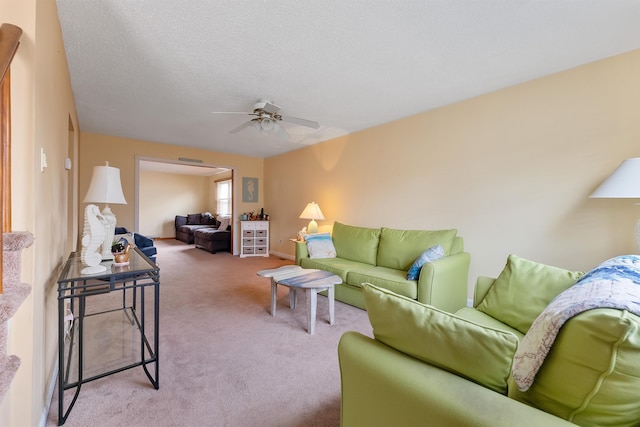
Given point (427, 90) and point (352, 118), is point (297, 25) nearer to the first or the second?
point (427, 90)

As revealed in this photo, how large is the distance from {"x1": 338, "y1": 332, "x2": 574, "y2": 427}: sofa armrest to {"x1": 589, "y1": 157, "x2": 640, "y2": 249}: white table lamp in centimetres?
200

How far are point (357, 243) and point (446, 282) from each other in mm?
1317

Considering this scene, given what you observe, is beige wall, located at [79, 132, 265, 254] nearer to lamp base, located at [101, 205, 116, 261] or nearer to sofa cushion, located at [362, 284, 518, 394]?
lamp base, located at [101, 205, 116, 261]

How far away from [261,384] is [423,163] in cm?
306

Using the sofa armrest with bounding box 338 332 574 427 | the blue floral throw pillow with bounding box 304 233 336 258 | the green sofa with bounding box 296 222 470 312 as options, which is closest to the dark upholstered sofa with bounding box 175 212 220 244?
the blue floral throw pillow with bounding box 304 233 336 258

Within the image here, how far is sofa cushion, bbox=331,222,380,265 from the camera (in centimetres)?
357

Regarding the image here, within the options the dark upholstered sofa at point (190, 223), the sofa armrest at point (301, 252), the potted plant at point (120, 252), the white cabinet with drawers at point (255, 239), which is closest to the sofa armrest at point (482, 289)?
the sofa armrest at point (301, 252)

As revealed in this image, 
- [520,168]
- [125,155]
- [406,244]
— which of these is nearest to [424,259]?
[406,244]

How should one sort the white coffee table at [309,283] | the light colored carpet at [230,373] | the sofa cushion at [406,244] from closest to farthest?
the light colored carpet at [230,373]
the white coffee table at [309,283]
the sofa cushion at [406,244]

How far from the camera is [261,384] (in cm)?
177

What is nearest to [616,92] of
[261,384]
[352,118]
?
[352,118]

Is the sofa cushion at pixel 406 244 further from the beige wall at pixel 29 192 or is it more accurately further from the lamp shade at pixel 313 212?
the beige wall at pixel 29 192

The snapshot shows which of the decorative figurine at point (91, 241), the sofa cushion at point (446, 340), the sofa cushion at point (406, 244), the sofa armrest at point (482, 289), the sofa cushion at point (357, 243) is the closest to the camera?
the sofa cushion at point (446, 340)

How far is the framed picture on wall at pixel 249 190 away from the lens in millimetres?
6527
